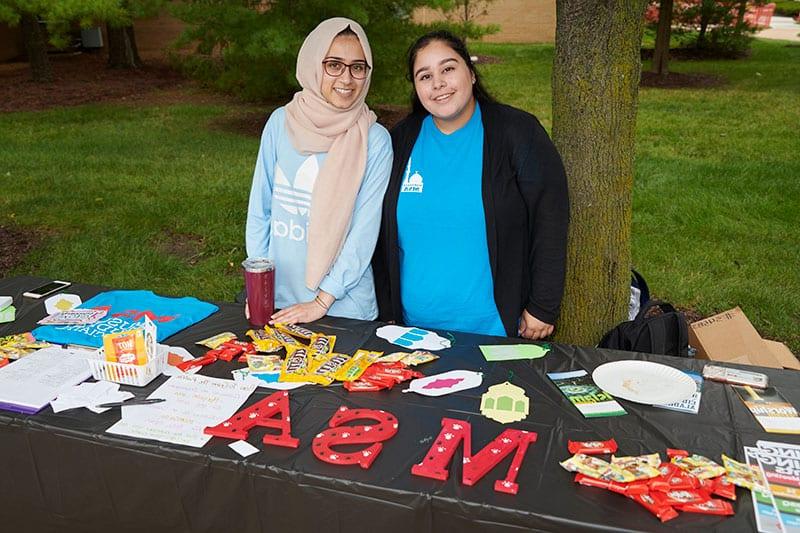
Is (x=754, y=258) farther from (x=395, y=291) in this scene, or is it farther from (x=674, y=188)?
(x=395, y=291)

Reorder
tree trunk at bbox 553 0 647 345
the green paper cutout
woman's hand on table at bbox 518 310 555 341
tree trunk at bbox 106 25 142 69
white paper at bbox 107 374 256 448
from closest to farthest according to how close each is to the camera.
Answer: white paper at bbox 107 374 256 448 → the green paper cutout → woman's hand on table at bbox 518 310 555 341 → tree trunk at bbox 553 0 647 345 → tree trunk at bbox 106 25 142 69

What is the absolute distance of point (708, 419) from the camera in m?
1.77

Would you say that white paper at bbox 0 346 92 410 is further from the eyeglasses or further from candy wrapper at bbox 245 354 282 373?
the eyeglasses

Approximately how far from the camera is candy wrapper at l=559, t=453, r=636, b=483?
151cm

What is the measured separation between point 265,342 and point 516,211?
0.95m

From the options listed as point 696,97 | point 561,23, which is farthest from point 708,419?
point 696,97

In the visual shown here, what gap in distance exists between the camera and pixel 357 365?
204 centimetres

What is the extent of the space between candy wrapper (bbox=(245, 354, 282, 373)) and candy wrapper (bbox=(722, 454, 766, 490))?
47.7 inches

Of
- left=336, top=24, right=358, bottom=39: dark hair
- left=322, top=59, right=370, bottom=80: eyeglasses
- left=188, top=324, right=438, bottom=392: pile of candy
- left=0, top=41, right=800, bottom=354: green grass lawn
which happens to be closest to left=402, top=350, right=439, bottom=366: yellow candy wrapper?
left=188, top=324, right=438, bottom=392: pile of candy

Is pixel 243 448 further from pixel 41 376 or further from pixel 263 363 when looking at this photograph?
pixel 41 376

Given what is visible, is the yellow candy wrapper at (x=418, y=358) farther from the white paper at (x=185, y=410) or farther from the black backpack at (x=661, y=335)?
the black backpack at (x=661, y=335)

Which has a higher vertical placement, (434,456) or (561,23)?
(561,23)

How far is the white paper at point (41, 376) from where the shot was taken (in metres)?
1.89

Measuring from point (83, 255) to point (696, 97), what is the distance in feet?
34.2
